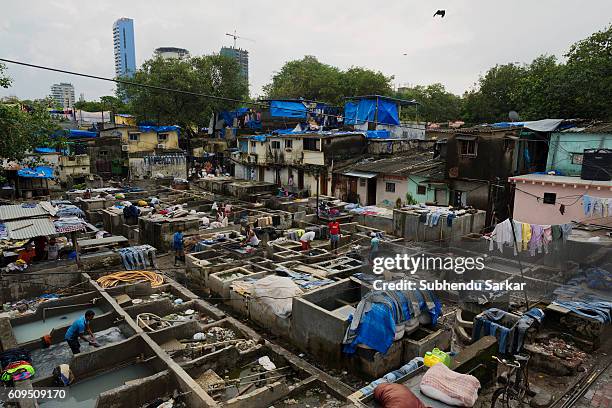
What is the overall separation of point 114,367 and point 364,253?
36.4 feet

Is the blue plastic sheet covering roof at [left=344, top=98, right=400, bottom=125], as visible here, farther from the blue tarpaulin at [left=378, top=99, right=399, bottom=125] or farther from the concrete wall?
the concrete wall

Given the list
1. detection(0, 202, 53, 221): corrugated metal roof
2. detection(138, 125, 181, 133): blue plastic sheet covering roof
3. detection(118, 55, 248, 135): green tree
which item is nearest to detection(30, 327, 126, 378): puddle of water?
detection(0, 202, 53, 221): corrugated metal roof

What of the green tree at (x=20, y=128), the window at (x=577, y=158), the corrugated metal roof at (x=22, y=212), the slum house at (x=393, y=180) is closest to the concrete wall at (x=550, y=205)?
the window at (x=577, y=158)

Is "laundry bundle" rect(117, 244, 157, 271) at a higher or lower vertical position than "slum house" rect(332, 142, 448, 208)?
lower

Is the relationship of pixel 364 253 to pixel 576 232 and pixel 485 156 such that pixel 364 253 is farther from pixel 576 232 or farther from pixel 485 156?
pixel 485 156

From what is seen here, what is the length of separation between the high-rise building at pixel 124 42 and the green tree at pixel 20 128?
16696 cm

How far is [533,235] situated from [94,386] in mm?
15498

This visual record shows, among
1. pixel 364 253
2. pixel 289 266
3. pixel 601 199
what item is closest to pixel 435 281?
pixel 364 253

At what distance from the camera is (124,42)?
16938 centimetres

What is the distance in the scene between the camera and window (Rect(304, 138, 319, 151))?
32.1 metres

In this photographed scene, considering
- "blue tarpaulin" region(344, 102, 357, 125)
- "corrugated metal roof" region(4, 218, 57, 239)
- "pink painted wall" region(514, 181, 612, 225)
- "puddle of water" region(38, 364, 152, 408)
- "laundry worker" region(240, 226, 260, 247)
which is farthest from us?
"blue tarpaulin" region(344, 102, 357, 125)

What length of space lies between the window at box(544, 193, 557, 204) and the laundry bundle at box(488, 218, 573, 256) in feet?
16.1

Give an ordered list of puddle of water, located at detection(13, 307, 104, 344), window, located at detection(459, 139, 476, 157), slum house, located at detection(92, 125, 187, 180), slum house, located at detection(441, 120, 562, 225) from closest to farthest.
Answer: puddle of water, located at detection(13, 307, 104, 344)
slum house, located at detection(441, 120, 562, 225)
window, located at detection(459, 139, 476, 157)
slum house, located at detection(92, 125, 187, 180)

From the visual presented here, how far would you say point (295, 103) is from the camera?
42.3 meters
